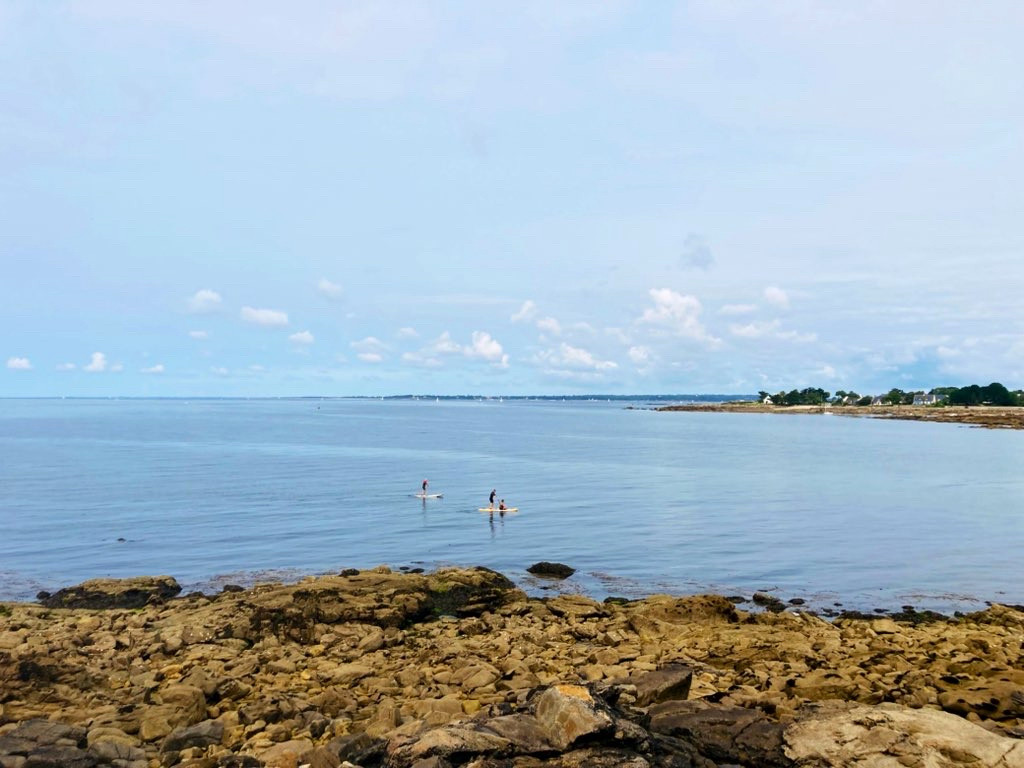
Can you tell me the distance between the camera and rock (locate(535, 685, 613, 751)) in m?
11.4

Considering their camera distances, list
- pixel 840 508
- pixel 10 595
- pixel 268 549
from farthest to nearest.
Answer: pixel 840 508 → pixel 268 549 → pixel 10 595

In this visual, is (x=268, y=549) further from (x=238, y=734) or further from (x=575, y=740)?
(x=575, y=740)

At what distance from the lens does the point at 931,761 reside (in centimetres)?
1141

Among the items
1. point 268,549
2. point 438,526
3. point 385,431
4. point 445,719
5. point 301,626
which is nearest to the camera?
point 445,719

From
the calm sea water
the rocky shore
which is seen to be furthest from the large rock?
the calm sea water

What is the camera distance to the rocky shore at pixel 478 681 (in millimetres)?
11945

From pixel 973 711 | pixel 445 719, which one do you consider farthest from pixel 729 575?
pixel 445 719

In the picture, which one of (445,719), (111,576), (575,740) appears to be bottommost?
(111,576)

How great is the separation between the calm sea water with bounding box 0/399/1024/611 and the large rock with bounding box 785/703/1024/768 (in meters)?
19.3

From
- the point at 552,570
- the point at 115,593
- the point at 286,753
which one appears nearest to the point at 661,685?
the point at 286,753

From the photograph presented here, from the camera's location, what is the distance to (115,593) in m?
29.7

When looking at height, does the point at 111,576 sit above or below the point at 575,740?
below

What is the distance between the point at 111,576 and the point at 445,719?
27118mm

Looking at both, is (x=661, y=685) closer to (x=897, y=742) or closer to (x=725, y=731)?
(x=725, y=731)
